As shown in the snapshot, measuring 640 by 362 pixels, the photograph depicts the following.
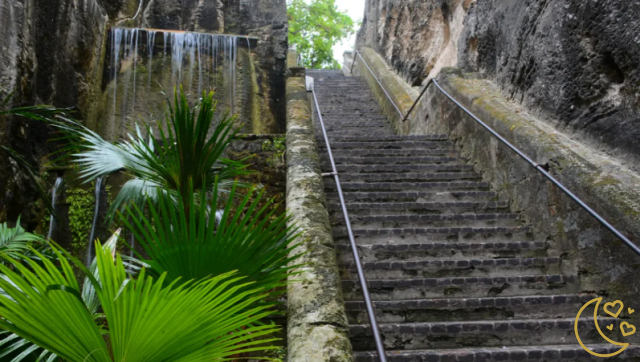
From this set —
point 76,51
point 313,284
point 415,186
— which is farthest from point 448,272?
point 76,51

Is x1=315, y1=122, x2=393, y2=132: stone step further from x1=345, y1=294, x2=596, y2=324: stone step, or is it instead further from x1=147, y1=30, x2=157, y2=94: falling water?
x1=345, y1=294, x2=596, y2=324: stone step

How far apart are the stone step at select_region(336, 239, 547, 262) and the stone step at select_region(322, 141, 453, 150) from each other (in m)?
2.45

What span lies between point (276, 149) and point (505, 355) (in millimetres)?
3018

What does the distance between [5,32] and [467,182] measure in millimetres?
4756

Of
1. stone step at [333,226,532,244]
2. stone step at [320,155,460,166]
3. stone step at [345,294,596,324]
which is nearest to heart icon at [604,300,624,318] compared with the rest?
stone step at [345,294,596,324]

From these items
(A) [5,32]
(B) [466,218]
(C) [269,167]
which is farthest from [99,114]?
(B) [466,218]

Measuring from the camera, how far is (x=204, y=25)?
1015 cm

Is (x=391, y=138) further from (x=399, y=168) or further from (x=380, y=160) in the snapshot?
(x=399, y=168)

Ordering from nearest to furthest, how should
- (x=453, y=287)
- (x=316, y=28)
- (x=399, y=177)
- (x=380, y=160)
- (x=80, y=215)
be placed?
(x=453, y=287), (x=80, y=215), (x=399, y=177), (x=380, y=160), (x=316, y=28)

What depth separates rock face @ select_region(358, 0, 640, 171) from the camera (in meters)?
3.69

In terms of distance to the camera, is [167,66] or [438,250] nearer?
[438,250]

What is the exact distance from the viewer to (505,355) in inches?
107

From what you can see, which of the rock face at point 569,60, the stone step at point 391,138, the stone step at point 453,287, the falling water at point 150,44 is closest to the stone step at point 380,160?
the stone step at point 391,138

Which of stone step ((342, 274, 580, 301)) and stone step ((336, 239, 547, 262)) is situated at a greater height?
stone step ((336, 239, 547, 262))
